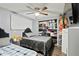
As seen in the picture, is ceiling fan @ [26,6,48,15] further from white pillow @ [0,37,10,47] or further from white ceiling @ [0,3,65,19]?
white pillow @ [0,37,10,47]

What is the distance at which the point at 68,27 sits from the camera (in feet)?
7.55

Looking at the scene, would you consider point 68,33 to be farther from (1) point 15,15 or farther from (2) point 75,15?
(1) point 15,15

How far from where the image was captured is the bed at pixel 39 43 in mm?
2311

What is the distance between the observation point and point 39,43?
231 cm

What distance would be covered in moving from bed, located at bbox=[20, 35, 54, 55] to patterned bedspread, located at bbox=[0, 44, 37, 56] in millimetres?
69

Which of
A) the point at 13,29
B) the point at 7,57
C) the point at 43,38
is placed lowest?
the point at 7,57

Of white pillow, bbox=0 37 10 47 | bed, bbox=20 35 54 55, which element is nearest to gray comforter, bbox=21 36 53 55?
bed, bbox=20 35 54 55

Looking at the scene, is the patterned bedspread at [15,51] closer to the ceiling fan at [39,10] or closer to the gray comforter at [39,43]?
the gray comforter at [39,43]

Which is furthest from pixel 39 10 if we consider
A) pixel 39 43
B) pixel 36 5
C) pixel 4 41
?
pixel 4 41

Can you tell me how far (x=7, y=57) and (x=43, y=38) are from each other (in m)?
0.63

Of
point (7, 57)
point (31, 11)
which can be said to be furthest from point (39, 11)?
point (7, 57)

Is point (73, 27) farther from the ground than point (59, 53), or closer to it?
farther from the ground

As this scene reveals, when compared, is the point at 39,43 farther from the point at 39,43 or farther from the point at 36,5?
the point at 36,5

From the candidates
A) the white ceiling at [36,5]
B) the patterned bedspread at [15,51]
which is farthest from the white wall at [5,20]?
the patterned bedspread at [15,51]
